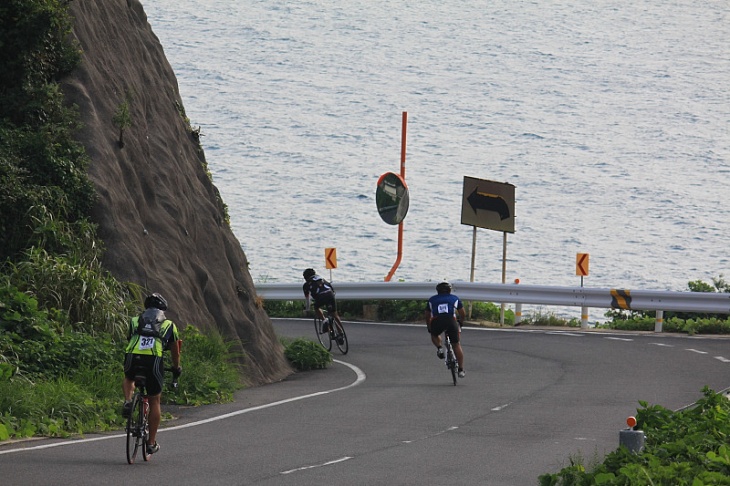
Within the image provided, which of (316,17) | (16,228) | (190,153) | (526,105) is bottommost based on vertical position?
(16,228)

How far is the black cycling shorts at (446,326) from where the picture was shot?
18.3 metres

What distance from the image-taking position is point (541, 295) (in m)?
26.8

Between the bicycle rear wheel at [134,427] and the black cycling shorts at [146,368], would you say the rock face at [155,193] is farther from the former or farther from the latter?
the bicycle rear wheel at [134,427]

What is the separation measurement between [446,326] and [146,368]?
8.44 metres

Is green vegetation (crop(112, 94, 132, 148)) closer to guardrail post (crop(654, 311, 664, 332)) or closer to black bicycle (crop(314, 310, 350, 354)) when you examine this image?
black bicycle (crop(314, 310, 350, 354))

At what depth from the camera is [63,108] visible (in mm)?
17328

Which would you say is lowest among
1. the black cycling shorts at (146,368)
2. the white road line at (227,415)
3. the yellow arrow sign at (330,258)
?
the white road line at (227,415)

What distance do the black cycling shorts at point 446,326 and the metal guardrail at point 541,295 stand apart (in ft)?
27.1

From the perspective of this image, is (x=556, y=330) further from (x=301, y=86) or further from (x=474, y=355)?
(x=301, y=86)

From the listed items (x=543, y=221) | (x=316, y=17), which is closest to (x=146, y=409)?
(x=543, y=221)

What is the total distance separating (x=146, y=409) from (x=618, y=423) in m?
5.59

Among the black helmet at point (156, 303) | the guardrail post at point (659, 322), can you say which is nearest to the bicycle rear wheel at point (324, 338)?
the guardrail post at point (659, 322)

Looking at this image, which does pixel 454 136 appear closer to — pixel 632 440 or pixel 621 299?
pixel 621 299

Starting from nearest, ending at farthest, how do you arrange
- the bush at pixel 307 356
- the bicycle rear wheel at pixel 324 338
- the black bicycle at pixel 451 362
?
the black bicycle at pixel 451 362 < the bush at pixel 307 356 < the bicycle rear wheel at pixel 324 338
